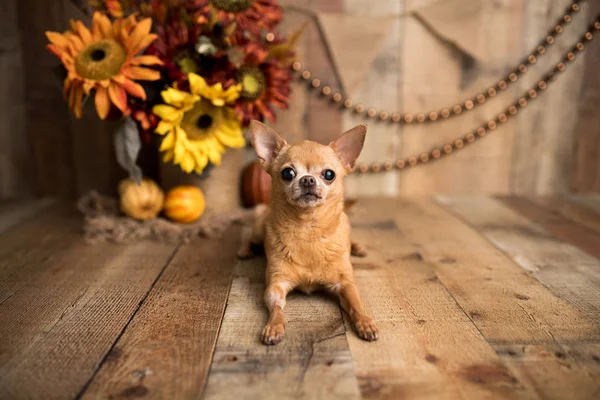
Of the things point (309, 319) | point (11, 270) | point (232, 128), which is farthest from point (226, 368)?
point (232, 128)

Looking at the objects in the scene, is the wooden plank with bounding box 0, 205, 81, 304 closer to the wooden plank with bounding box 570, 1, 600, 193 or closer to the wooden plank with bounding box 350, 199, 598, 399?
the wooden plank with bounding box 350, 199, 598, 399

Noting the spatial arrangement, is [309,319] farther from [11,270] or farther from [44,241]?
[44,241]

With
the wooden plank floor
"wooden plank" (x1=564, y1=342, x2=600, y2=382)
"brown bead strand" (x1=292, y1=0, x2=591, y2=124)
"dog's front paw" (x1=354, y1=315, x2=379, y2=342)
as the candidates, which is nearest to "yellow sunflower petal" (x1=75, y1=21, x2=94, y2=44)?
the wooden plank floor

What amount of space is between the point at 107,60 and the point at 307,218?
2.75ft

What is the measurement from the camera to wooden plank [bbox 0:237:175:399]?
101 centimetres

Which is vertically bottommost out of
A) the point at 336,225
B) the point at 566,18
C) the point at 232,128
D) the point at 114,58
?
the point at 336,225

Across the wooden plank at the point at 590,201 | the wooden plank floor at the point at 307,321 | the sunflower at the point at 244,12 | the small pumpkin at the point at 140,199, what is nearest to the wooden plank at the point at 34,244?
the wooden plank floor at the point at 307,321

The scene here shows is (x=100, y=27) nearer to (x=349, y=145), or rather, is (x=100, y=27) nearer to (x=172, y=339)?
(x=349, y=145)

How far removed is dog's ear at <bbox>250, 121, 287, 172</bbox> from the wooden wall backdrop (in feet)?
3.20

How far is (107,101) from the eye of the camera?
1.67 metres

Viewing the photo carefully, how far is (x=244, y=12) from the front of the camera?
70.7 inches

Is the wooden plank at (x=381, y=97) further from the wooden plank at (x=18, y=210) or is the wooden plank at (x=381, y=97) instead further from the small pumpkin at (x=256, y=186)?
the wooden plank at (x=18, y=210)

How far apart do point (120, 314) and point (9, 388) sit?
0.33 metres

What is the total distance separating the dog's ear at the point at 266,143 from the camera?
52.9 inches
